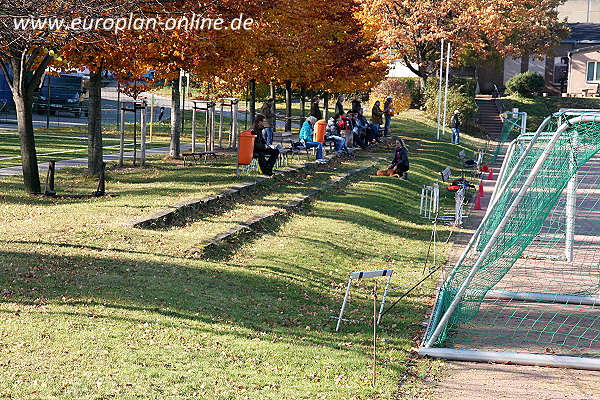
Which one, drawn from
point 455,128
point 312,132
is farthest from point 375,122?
point 312,132

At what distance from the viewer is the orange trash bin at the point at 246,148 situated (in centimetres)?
1905

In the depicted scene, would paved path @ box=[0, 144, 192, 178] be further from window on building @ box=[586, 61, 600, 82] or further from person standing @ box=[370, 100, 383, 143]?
window on building @ box=[586, 61, 600, 82]

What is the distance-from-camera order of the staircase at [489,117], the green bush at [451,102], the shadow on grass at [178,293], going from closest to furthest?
the shadow on grass at [178,293] < the green bush at [451,102] < the staircase at [489,117]

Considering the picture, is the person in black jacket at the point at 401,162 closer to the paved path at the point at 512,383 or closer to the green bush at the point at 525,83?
the paved path at the point at 512,383

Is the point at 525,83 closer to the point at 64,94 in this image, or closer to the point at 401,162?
the point at 64,94

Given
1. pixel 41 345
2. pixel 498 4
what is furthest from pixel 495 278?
pixel 498 4

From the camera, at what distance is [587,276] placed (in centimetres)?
1427

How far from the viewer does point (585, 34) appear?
74.2 meters

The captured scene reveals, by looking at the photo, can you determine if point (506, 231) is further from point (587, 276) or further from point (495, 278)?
point (587, 276)

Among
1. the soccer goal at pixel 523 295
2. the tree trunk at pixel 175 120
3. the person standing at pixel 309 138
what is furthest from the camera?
the person standing at pixel 309 138

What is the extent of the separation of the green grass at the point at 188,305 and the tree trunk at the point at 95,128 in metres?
1.79

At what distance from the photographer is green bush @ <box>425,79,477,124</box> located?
49000mm

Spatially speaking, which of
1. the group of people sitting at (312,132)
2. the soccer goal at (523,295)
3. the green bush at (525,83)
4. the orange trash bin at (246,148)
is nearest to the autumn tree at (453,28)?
the green bush at (525,83)

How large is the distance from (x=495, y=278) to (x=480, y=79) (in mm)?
59586
